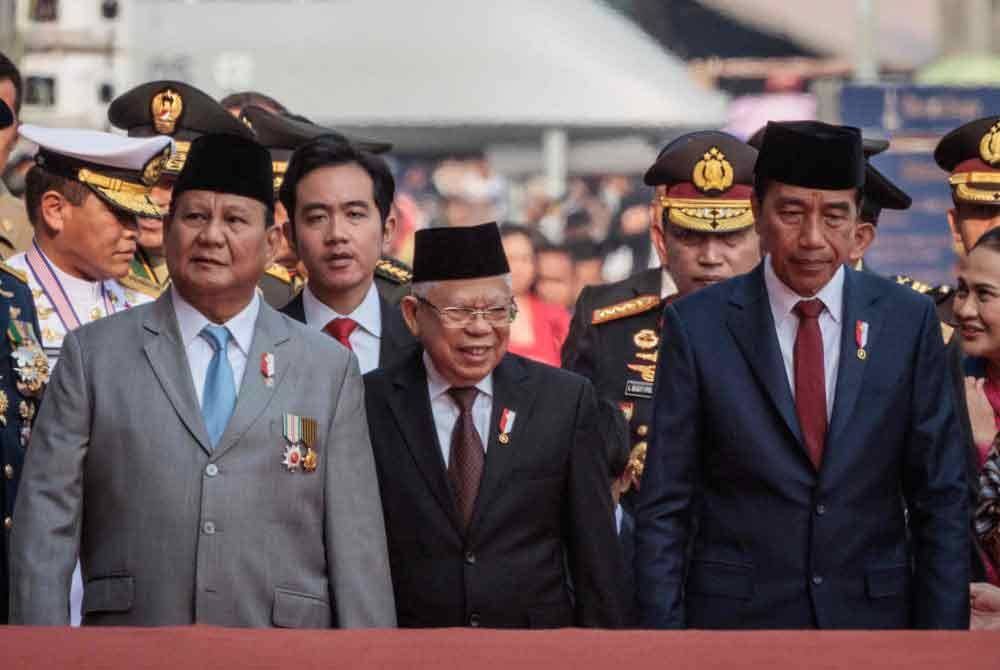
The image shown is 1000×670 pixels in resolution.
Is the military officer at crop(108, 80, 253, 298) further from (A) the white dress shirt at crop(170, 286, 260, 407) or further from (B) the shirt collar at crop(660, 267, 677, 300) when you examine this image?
(A) the white dress shirt at crop(170, 286, 260, 407)

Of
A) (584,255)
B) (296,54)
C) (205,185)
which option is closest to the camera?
(205,185)

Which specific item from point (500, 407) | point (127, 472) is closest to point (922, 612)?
point (500, 407)

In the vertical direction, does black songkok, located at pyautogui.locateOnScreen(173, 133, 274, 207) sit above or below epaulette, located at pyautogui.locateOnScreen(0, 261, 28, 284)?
above

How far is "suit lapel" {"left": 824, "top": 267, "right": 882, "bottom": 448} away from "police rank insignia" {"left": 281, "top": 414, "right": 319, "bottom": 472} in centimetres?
110

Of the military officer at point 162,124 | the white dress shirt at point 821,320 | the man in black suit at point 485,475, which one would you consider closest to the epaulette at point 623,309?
the military officer at point 162,124

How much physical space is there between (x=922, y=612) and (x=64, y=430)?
6.06ft

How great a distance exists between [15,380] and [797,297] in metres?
1.86

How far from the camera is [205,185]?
5.49 metres

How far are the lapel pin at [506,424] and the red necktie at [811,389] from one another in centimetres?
68

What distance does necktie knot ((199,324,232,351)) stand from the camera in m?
5.38

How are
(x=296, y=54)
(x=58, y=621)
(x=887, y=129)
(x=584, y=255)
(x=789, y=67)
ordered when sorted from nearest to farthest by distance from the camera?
(x=58, y=621) < (x=584, y=255) < (x=887, y=129) < (x=296, y=54) < (x=789, y=67)

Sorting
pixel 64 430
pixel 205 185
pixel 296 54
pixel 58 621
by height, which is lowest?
pixel 58 621

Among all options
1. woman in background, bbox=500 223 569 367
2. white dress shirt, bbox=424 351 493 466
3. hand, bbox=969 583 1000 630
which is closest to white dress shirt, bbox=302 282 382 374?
white dress shirt, bbox=424 351 493 466

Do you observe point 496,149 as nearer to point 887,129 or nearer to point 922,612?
point 887,129
